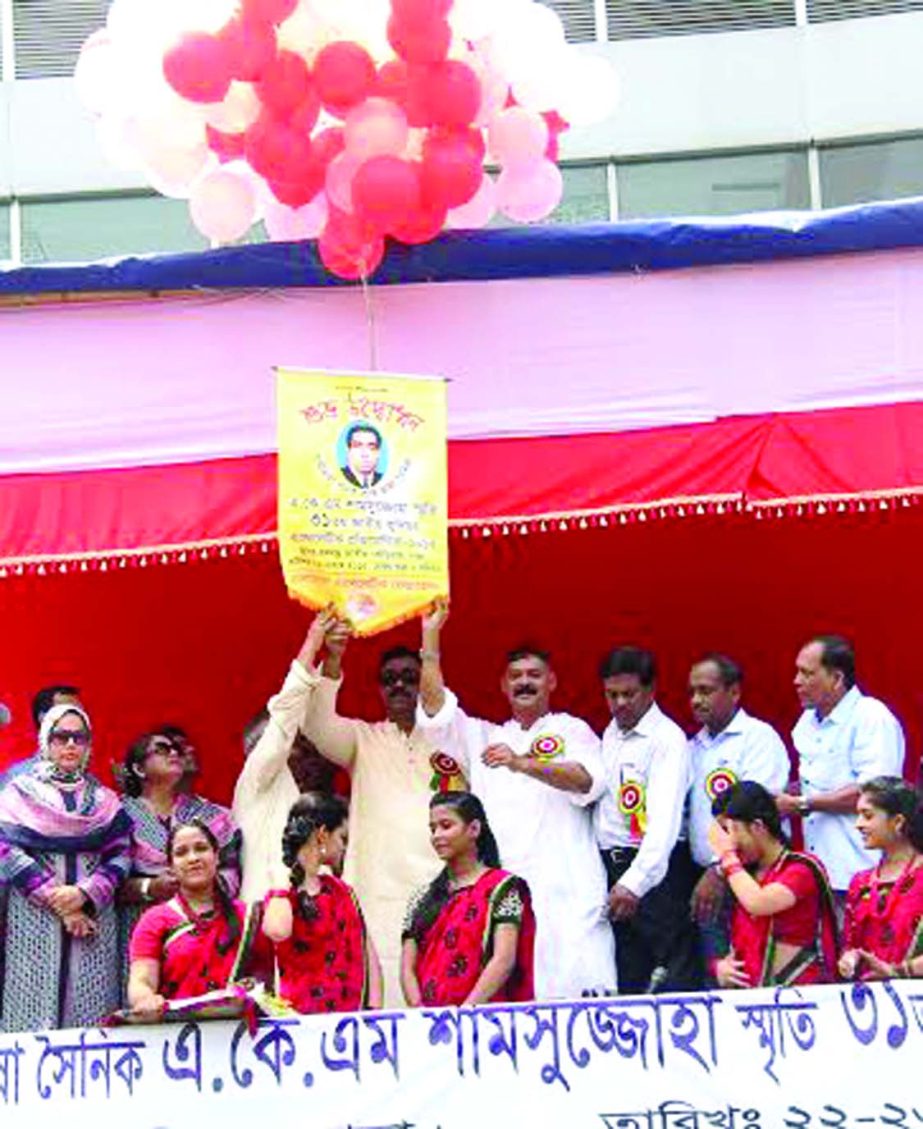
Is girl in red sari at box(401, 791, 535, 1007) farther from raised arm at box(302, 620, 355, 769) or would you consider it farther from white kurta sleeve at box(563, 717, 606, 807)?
raised arm at box(302, 620, 355, 769)

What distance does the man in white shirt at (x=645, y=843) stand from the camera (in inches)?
327

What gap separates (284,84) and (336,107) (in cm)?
A: 19

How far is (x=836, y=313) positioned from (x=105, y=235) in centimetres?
967

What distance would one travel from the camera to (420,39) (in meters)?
8.28

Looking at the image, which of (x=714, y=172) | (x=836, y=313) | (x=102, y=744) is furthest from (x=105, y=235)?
(x=836, y=313)

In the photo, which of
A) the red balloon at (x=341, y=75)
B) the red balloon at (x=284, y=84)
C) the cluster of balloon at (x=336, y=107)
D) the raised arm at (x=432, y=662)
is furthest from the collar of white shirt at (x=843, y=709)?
the red balloon at (x=284, y=84)

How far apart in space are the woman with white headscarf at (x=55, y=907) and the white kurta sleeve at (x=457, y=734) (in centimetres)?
117

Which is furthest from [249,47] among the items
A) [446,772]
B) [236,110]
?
[446,772]

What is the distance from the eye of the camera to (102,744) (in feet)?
34.6

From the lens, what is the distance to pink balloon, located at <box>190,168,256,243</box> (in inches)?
339

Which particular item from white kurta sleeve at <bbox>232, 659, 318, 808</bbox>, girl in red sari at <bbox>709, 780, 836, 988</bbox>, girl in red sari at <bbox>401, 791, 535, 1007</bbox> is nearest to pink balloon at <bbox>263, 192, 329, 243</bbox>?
white kurta sleeve at <bbox>232, 659, 318, 808</bbox>

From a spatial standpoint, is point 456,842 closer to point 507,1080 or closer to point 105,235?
point 507,1080

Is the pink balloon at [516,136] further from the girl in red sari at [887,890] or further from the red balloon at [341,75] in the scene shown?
the girl in red sari at [887,890]

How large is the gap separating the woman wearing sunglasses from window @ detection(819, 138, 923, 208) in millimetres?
9541
